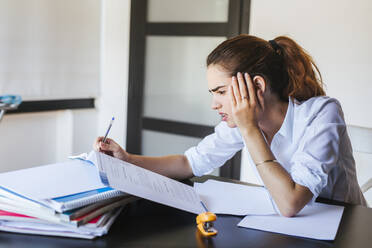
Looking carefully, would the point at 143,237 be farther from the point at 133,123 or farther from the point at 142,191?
the point at 133,123

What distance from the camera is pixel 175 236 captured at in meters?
0.87

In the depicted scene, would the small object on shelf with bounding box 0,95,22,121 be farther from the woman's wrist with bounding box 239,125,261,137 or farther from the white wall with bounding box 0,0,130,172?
the woman's wrist with bounding box 239,125,261,137

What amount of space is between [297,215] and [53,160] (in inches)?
105

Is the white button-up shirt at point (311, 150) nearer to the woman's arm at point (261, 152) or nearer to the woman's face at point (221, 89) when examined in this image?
the woman's arm at point (261, 152)

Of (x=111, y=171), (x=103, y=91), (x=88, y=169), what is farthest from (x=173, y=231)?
(x=103, y=91)

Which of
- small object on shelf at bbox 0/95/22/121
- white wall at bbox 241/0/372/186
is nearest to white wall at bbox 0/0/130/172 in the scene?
small object on shelf at bbox 0/95/22/121

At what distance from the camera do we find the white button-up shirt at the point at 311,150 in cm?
113

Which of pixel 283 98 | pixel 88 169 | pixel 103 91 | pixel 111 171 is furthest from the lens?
pixel 103 91

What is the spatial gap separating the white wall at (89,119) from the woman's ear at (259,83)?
2215 millimetres

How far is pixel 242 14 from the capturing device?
113 inches

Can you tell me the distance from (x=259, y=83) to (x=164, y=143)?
216 centimetres

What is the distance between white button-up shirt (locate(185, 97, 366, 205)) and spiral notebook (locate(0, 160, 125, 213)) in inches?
18.4

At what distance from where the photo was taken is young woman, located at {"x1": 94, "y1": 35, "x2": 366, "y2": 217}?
3.66 ft

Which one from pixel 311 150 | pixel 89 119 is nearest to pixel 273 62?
pixel 311 150
